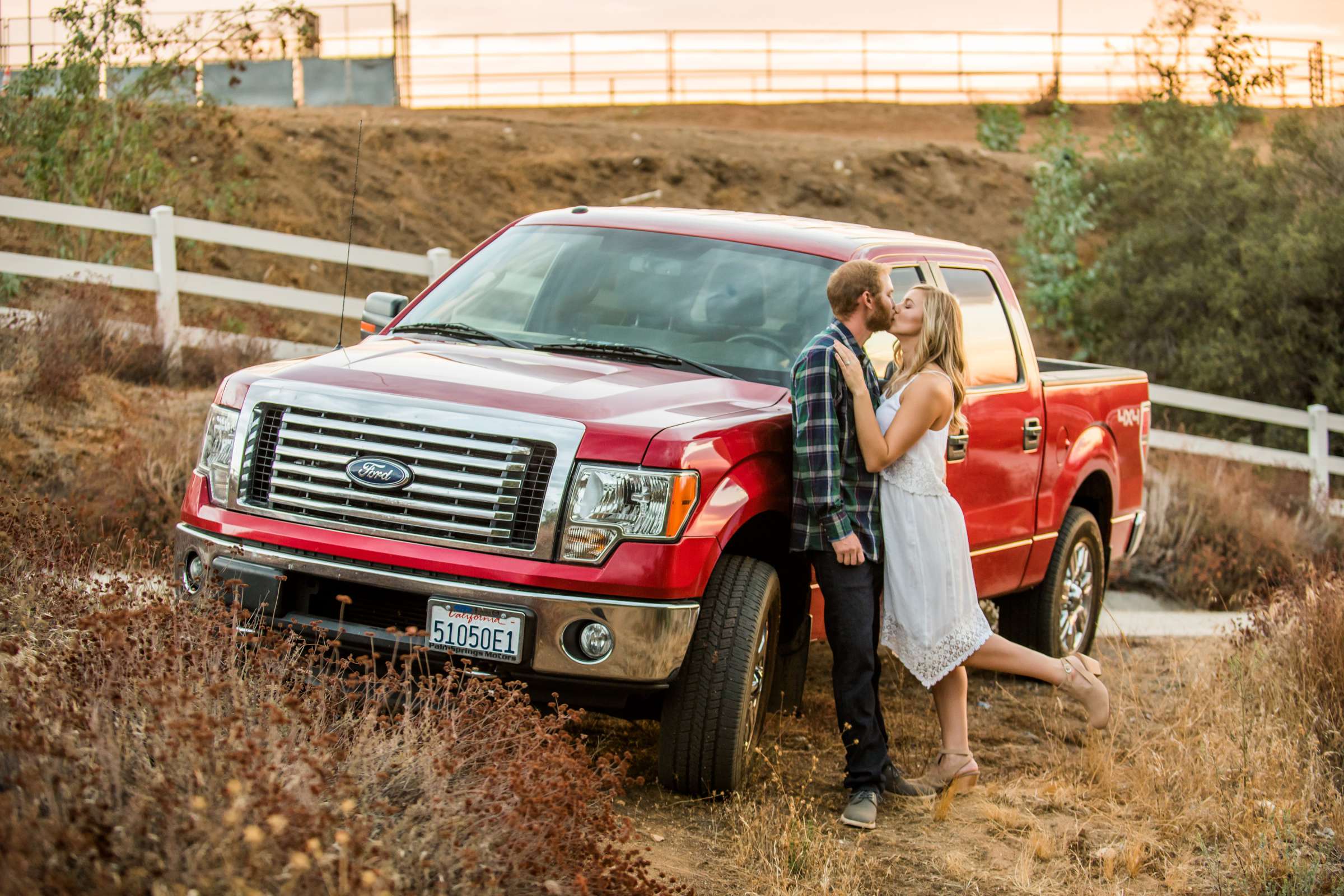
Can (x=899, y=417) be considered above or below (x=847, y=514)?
above

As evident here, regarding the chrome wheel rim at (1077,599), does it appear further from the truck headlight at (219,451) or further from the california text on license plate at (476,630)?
Answer: the truck headlight at (219,451)

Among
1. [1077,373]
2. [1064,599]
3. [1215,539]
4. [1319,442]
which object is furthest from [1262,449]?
[1064,599]

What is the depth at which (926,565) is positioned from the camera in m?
5.09

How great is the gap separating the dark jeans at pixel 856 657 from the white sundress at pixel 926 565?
10 centimetres

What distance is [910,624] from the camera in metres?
5.15

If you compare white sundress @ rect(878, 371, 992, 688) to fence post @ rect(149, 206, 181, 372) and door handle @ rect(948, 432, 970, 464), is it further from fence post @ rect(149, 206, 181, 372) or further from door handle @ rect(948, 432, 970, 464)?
fence post @ rect(149, 206, 181, 372)

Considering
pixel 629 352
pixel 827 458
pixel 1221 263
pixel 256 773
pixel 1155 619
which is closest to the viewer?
pixel 256 773

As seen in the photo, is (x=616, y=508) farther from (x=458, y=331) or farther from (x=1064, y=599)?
(x=1064, y=599)

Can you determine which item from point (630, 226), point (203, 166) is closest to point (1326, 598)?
point (630, 226)

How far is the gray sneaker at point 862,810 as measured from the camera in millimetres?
4945

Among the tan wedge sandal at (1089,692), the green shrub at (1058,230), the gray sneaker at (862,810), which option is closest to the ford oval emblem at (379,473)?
the gray sneaker at (862,810)

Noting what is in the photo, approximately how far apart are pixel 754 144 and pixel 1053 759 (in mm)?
30122

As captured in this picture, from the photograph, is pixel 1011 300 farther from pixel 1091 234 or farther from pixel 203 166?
pixel 1091 234

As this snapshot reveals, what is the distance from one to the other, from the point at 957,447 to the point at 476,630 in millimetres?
2277
